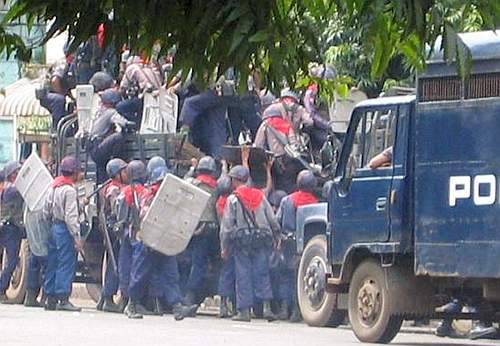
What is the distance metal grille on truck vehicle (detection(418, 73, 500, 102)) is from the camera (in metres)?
16.2

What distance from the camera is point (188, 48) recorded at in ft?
17.7

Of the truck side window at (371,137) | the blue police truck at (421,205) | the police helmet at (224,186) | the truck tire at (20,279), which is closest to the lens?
the blue police truck at (421,205)

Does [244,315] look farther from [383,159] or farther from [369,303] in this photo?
[383,159]

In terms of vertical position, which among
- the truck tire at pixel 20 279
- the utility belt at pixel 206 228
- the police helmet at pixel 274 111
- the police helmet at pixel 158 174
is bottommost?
the truck tire at pixel 20 279

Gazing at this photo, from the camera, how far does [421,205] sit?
16.7 meters

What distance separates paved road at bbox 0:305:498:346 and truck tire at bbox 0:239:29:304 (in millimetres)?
2669

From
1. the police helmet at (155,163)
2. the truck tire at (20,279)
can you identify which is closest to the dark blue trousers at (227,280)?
the police helmet at (155,163)

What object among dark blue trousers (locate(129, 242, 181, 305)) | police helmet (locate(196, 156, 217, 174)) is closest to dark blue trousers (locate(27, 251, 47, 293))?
dark blue trousers (locate(129, 242, 181, 305))

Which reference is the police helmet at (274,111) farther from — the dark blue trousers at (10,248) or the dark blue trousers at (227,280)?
the dark blue trousers at (10,248)

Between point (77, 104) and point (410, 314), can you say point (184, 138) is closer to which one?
point (77, 104)

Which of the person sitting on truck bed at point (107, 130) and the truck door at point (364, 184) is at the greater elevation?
the person sitting on truck bed at point (107, 130)

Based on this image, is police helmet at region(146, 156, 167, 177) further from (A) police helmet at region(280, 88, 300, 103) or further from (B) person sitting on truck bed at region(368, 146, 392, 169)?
(B) person sitting on truck bed at region(368, 146, 392, 169)

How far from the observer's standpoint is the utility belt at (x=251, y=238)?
21.6 meters

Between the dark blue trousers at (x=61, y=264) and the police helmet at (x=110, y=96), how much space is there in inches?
68.2
